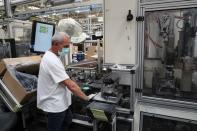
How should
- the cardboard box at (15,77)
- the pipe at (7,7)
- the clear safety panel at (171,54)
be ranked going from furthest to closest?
1. the pipe at (7,7)
2. the cardboard box at (15,77)
3. the clear safety panel at (171,54)

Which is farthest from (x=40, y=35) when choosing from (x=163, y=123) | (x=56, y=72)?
(x=163, y=123)

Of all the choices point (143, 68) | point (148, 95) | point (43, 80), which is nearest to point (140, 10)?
point (143, 68)

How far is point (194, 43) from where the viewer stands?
165 cm

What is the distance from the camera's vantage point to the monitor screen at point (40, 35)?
7.12ft

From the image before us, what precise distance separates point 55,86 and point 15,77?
2.17ft

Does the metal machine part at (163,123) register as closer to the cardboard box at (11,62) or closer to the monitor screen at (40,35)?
the monitor screen at (40,35)

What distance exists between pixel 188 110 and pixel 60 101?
4.10 ft

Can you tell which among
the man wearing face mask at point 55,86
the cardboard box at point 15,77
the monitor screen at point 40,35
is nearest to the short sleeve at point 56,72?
the man wearing face mask at point 55,86

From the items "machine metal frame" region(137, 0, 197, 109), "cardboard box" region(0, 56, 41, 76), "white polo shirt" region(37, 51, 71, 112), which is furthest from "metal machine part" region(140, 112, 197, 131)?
"cardboard box" region(0, 56, 41, 76)

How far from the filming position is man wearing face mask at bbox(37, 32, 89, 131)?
1.65m

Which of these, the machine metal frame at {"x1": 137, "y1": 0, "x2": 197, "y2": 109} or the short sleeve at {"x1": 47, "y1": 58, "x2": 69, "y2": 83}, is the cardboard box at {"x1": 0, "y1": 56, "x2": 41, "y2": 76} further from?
the machine metal frame at {"x1": 137, "y1": 0, "x2": 197, "y2": 109}

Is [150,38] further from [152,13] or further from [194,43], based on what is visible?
[194,43]

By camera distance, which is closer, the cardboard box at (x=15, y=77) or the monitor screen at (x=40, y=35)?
the cardboard box at (x=15, y=77)

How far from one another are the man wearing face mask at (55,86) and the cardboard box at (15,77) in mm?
328
